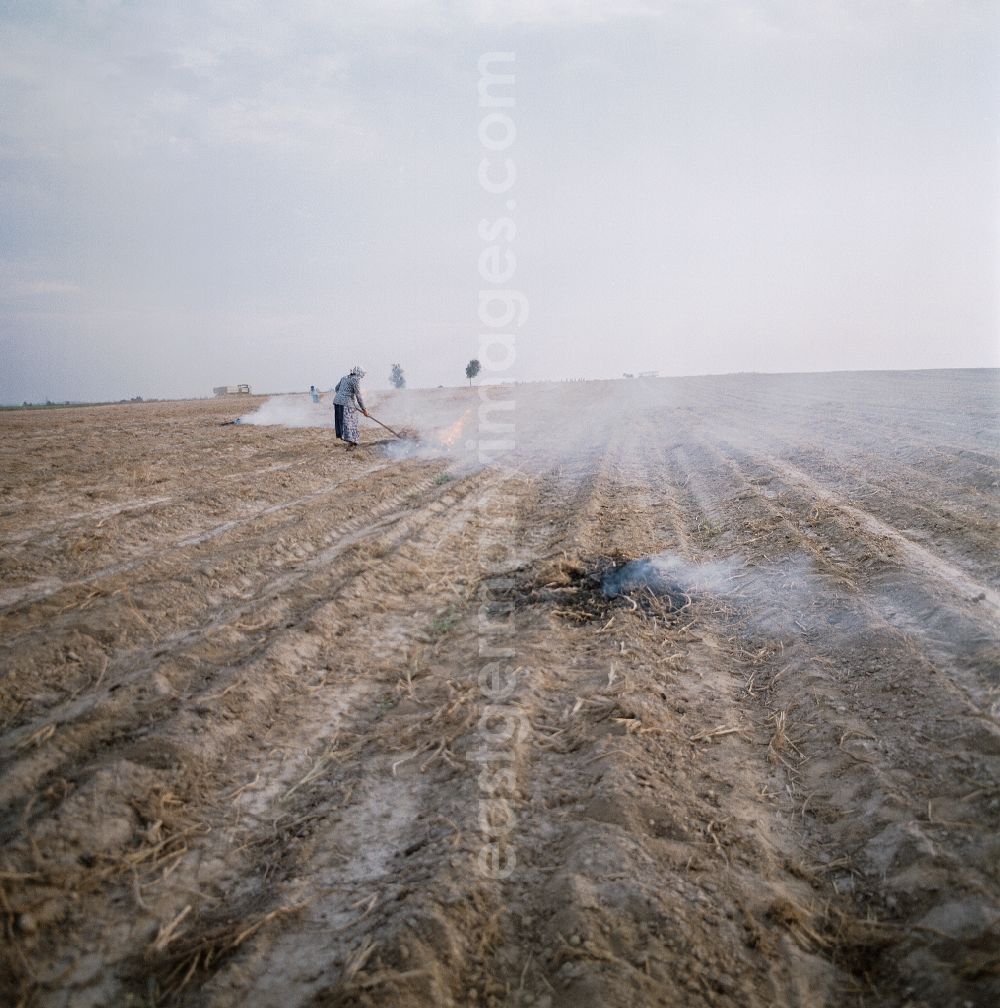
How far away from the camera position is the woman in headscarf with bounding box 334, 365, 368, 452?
15891 mm

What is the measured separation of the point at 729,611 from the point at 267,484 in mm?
8906

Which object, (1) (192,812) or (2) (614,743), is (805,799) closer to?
(2) (614,743)

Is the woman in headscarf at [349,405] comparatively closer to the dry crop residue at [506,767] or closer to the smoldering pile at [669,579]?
the dry crop residue at [506,767]

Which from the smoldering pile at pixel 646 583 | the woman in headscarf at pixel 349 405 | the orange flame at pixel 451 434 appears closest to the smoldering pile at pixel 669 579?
the smoldering pile at pixel 646 583

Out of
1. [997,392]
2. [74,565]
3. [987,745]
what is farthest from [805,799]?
[997,392]

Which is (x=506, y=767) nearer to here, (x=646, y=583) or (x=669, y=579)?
(x=646, y=583)

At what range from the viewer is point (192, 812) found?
3154mm

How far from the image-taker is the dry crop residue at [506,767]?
231 centimetres

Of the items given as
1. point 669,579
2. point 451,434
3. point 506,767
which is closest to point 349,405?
point 451,434

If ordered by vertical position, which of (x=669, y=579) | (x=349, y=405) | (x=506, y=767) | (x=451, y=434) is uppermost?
(x=349, y=405)

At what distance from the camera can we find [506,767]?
3.46 m

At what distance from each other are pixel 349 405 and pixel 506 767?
1462cm

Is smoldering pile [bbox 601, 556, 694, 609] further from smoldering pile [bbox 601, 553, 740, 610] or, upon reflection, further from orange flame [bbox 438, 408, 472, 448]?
orange flame [bbox 438, 408, 472, 448]

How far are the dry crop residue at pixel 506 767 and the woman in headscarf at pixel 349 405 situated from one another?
8.45 m
